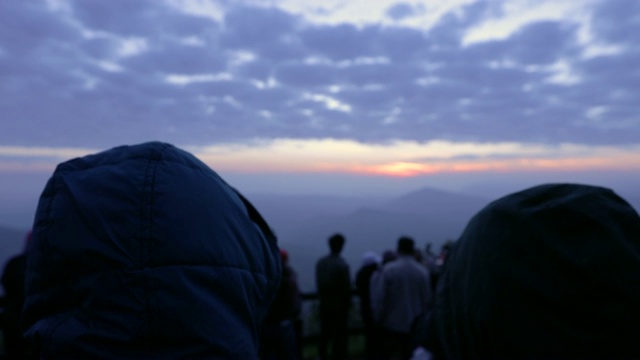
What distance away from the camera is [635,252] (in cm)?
117

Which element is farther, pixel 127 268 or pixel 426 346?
pixel 426 346

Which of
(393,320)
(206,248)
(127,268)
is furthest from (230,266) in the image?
(393,320)

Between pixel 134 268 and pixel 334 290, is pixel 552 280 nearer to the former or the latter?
pixel 134 268

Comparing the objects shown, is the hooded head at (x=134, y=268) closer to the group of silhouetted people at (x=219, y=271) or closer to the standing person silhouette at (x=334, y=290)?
the group of silhouetted people at (x=219, y=271)

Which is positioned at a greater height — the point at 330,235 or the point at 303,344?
the point at 330,235

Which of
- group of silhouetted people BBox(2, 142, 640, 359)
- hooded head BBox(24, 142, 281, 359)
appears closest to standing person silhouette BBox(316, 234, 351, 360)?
group of silhouetted people BBox(2, 142, 640, 359)

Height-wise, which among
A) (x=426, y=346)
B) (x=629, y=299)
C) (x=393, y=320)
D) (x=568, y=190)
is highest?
(x=568, y=190)

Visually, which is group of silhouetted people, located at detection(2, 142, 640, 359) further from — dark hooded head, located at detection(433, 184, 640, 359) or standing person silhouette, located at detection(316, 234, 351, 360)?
standing person silhouette, located at detection(316, 234, 351, 360)

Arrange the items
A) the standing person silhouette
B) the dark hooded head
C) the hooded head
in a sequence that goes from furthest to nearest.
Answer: the standing person silhouette, the hooded head, the dark hooded head

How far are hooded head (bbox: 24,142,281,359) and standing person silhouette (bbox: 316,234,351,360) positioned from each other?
6226mm

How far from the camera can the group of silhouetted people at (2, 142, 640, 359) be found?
1146 millimetres

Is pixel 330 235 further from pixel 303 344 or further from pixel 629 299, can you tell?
pixel 629 299

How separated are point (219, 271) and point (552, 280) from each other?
787 millimetres

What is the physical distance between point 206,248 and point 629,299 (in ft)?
3.17
